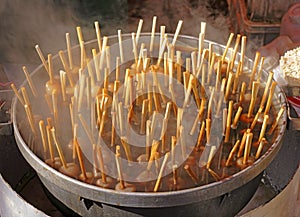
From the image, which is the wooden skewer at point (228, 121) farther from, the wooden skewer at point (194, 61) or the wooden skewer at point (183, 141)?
the wooden skewer at point (194, 61)

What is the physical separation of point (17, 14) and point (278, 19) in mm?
1542

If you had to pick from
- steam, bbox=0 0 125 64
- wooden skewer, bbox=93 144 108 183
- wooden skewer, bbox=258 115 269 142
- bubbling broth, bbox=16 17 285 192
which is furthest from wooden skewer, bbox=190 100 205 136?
steam, bbox=0 0 125 64

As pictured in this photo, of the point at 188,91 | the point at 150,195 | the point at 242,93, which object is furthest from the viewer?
the point at 242,93

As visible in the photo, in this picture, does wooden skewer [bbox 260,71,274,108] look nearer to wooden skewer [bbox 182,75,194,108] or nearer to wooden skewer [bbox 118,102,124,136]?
wooden skewer [bbox 182,75,194,108]

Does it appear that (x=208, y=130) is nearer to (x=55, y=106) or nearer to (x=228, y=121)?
(x=228, y=121)

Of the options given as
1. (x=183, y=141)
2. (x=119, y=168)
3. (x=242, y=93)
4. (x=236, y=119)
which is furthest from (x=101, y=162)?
(x=242, y=93)

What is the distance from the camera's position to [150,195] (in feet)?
5.89

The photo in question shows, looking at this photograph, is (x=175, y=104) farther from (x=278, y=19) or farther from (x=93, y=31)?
(x=278, y=19)

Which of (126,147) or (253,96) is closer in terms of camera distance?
(126,147)

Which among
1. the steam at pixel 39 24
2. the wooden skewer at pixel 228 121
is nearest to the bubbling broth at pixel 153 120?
the wooden skewer at pixel 228 121

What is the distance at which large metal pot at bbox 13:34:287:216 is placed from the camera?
1.81m

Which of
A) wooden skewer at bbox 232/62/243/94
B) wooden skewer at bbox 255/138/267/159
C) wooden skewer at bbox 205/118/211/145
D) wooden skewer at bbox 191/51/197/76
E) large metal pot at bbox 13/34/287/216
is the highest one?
wooden skewer at bbox 191/51/197/76

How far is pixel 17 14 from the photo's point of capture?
11.1ft

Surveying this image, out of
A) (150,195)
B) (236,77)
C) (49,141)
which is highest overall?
(236,77)
